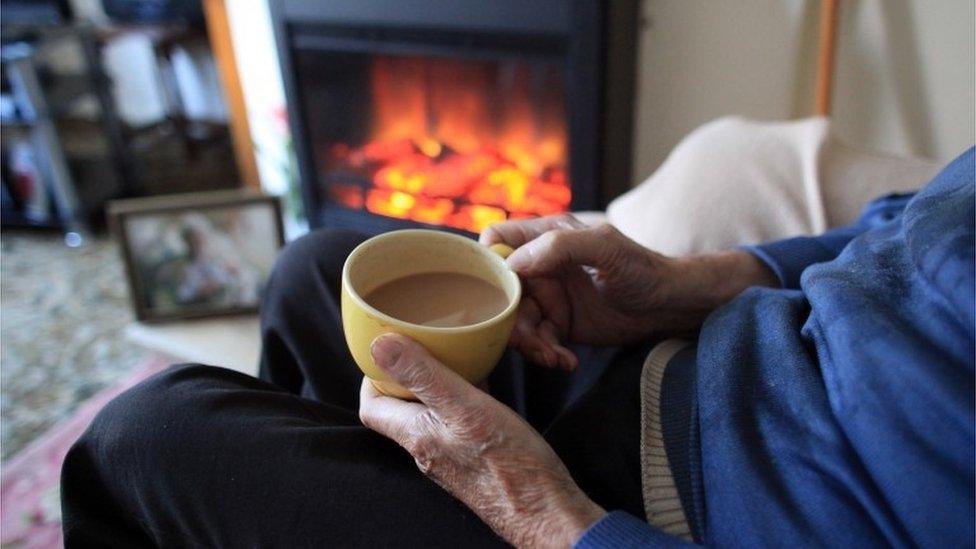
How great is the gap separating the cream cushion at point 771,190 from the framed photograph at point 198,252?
0.85m

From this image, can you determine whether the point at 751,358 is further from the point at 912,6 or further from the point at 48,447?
the point at 48,447

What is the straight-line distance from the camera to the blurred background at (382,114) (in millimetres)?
1315

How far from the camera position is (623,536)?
0.50 meters

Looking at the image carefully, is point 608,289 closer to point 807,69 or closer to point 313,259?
point 313,259

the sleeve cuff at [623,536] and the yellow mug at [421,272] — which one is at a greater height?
the yellow mug at [421,272]

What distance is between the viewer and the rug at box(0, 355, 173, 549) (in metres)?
1.11

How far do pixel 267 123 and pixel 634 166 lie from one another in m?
0.98

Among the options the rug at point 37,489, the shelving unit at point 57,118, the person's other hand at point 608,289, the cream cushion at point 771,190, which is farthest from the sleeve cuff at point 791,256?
the shelving unit at point 57,118

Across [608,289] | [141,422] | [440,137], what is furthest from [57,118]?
[608,289]

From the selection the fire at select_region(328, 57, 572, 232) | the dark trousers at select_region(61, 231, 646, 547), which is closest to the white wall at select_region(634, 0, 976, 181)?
the fire at select_region(328, 57, 572, 232)

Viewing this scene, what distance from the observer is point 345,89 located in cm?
176

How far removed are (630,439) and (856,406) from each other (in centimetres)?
19

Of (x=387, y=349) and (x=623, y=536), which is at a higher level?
(x=387, y=349)

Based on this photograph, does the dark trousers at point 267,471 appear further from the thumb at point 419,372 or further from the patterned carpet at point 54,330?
the patterned carpet at point 54,330
